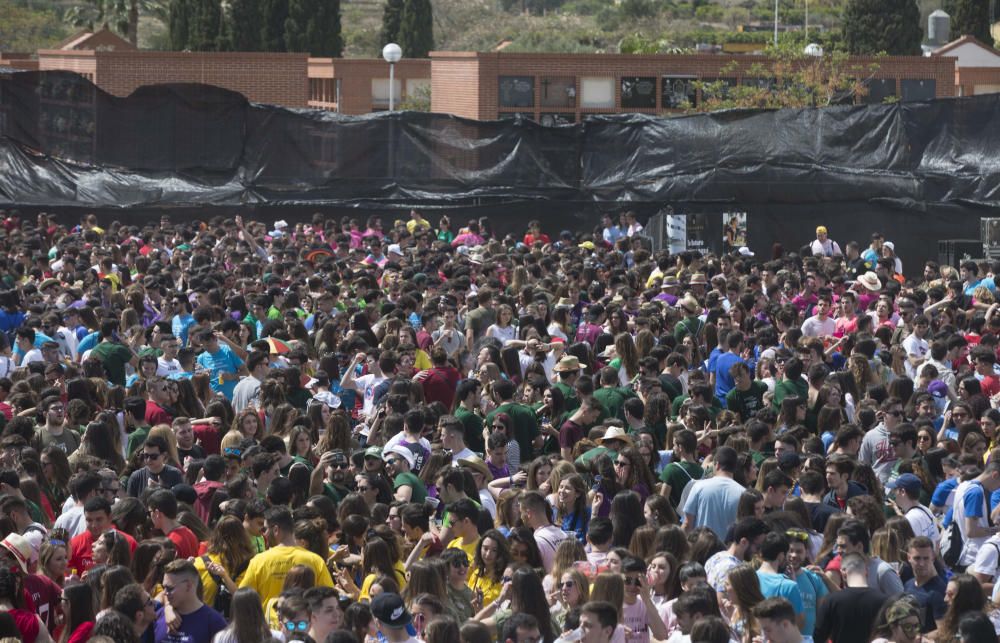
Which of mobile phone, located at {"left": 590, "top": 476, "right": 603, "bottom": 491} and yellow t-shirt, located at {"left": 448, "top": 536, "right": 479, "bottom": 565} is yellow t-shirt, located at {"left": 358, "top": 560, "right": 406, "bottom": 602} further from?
mobile phone, located at {"left": 590, "top": 476, "right": 603, "bottom": 491}

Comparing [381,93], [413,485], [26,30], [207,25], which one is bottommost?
[413,485]

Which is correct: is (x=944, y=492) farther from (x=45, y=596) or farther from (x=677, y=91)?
(x=677, y=91)

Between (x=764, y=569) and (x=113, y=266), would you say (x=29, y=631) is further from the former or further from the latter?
(x=113, y=266)

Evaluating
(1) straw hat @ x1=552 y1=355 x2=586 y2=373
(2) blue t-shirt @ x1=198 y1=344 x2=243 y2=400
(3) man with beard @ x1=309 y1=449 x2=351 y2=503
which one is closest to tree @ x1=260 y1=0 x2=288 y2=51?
(2) blue t-shirt @ x1=198 y1=344 x2=243 y2=400

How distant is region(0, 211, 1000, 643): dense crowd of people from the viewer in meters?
7.73

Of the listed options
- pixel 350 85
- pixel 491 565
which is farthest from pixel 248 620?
pixel 350 85

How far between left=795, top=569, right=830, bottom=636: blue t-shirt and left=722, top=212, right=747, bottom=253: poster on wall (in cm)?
1808

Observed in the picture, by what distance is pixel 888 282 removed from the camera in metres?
18.3

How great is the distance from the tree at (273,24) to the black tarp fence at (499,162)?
25229 mm

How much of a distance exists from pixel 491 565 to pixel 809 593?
1.69m

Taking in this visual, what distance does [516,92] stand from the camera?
39188 mm

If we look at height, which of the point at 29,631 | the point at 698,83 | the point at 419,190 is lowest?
the point at 29,631

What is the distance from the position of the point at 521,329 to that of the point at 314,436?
3.88 metres

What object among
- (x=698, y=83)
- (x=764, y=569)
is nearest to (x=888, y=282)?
(x=764, y=569)
